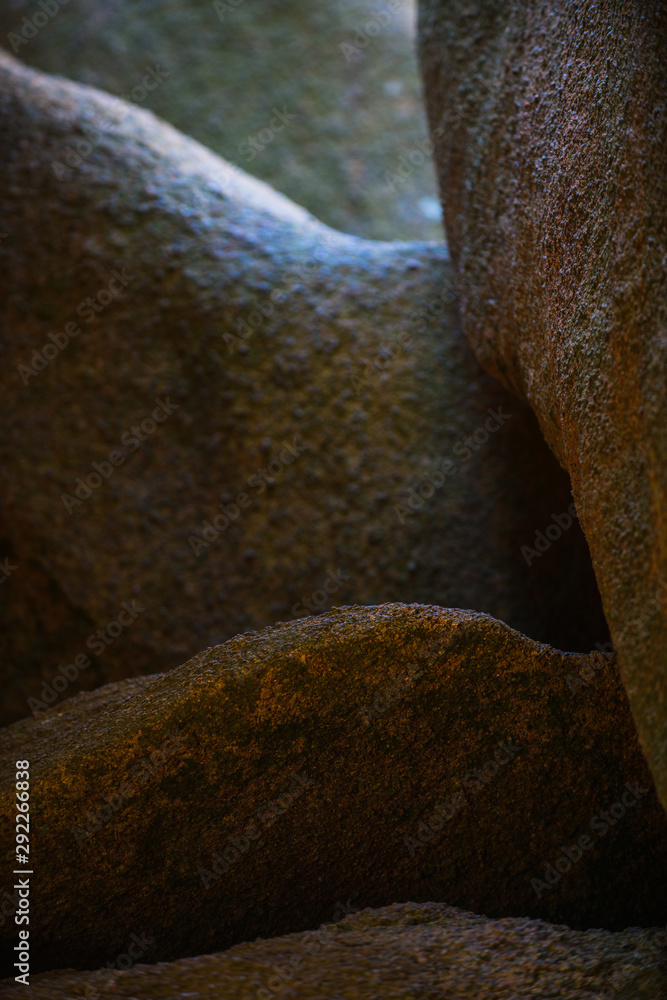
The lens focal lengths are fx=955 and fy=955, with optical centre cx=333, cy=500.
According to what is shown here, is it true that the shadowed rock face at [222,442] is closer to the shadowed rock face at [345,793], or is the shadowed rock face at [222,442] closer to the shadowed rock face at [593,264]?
the shadowed rock face at [593,264]

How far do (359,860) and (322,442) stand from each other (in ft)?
3.17

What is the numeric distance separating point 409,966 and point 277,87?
10.6 ft

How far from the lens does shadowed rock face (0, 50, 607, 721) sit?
6.09 feet

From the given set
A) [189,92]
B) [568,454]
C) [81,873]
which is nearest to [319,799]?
[81,873]

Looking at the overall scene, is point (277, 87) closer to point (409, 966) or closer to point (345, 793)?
point (345, 793)

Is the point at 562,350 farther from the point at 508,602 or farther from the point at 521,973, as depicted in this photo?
the point at 508,602

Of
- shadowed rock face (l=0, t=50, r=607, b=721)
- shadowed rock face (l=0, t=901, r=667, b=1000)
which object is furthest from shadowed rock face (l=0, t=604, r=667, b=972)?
shadowed rock face (l=0, t=50, r=607, b=721)

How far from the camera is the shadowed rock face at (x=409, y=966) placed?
892 mm

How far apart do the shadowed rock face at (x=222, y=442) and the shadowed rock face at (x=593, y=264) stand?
1.30 feet

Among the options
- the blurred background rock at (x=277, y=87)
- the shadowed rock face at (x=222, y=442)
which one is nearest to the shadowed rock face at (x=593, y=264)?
the shadowed rock face at (x=222, y=442)

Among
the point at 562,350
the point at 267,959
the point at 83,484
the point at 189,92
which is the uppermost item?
the point at 189,92

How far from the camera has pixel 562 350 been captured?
3.60ft

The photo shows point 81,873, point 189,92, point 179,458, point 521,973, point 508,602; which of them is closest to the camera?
point 521,973

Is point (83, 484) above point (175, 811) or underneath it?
above
